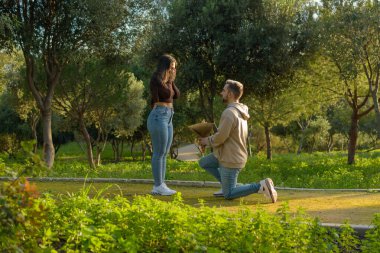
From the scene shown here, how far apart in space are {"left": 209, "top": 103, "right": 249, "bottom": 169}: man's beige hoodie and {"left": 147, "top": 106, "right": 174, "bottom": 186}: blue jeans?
1014mm

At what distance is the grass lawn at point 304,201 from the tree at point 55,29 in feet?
26.1

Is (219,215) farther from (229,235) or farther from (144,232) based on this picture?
(144,232)

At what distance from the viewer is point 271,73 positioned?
22.4 metres

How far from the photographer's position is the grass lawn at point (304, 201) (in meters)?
7.57

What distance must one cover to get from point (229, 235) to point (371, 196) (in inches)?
229

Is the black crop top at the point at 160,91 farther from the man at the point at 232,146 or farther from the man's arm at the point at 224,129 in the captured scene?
the man's arm at the point at 224,129

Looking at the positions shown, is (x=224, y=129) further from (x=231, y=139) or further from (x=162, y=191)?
(x=162, y=191)

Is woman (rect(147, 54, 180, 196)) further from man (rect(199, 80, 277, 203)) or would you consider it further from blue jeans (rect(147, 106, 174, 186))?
man (rect(199, 80, 277, 203))

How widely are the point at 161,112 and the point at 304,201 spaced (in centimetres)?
309

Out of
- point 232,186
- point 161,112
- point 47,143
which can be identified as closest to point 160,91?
point 161,112

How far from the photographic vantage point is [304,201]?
30.1 ft


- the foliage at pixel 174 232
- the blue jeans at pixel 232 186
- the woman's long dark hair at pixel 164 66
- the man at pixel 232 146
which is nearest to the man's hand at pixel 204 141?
the man at pixel 232 146

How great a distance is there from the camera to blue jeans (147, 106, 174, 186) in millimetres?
9391

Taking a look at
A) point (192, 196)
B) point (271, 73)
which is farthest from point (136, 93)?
point (192, 196)
